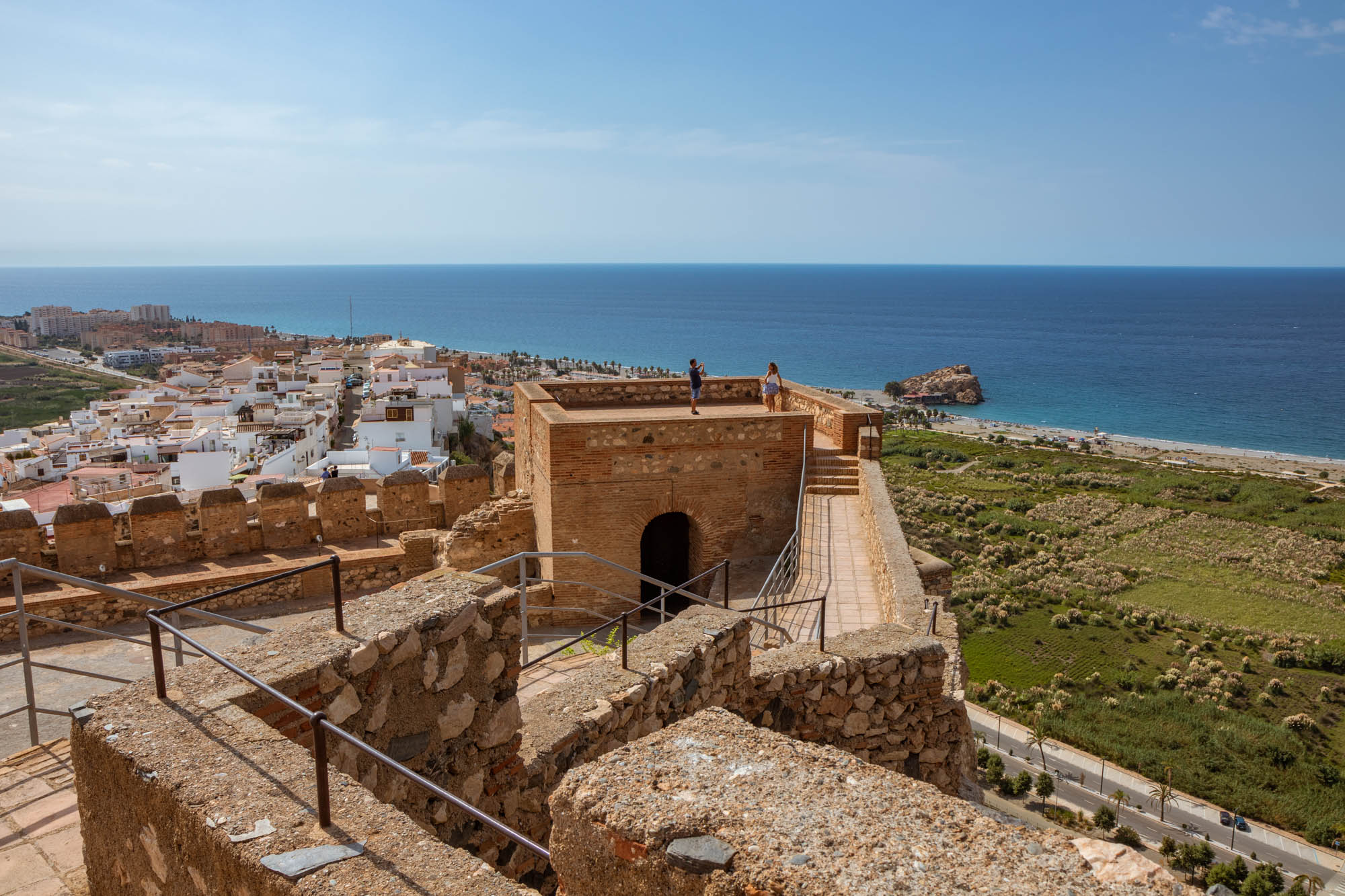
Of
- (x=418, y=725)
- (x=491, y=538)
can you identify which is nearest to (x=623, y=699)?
(x=418, y=725)

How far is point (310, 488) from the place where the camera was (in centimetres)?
1348

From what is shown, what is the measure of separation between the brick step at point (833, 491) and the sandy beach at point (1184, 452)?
6300 centimetres

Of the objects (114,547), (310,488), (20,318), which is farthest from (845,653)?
(20,318)

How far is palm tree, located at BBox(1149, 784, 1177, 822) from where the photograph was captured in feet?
76.5

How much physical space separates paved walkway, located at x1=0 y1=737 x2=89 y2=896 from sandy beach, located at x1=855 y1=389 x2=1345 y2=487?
7224 cm

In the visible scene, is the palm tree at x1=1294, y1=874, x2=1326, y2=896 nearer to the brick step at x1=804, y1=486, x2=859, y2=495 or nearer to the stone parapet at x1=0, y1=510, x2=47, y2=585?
the brick step at x1=804, y1=486, x2=859, y2=495

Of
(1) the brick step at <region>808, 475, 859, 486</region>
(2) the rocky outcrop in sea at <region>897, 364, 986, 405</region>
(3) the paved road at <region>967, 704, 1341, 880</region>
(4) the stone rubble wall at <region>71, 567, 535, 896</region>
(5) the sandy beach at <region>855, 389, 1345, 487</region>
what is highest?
(4) the stone rubble wall at <region>71, 567, 535, 896</region>

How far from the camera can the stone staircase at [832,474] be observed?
39.2ft

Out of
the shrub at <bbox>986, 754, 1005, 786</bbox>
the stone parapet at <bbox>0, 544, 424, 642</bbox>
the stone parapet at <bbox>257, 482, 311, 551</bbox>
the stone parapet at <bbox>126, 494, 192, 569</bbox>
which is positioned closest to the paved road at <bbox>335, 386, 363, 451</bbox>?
the stone parapet at <bbox>257, 482, 311, 551</bbox>

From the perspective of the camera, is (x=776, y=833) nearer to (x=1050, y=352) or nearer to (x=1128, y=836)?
(x=1128, y=836)

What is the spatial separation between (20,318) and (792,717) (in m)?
186

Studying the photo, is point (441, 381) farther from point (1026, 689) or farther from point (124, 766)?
point (124, 766)

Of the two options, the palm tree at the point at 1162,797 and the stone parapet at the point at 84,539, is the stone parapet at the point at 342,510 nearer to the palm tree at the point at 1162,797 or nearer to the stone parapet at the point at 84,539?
the stone parapet at the point at 84,539

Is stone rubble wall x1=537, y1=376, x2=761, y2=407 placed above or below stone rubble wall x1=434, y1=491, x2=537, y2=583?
above
